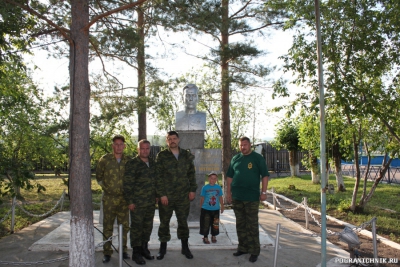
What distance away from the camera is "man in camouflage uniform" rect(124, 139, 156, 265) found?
466 centimetres

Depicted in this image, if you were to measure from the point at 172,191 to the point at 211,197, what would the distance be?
0.78 meters

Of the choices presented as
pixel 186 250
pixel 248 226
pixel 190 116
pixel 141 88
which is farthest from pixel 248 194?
pixel 141 88

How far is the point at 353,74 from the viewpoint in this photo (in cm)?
731

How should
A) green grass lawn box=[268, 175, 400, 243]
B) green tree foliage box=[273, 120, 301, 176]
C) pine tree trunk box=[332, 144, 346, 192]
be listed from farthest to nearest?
green tree foliage box=[273, 120, 301, 176] → pine tree trunk box=[332, 144, 346, 192] → green grass lawn box=[268, 175, 400, 243]

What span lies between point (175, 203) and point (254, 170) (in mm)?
1255

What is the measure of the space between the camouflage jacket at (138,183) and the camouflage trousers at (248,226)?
130 cm

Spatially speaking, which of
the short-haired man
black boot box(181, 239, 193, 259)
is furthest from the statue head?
black boot box(181, 239, 193, 259)

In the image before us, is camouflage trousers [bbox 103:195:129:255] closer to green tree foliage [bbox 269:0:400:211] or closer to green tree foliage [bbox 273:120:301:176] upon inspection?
green tree foliage [bbox 269:0:400:211]

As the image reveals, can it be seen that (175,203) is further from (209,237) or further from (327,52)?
(327,52)

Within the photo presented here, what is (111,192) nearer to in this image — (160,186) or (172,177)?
(160,186)

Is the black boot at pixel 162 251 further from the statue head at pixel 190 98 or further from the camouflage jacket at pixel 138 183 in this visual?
the statue head at pixel 190 98

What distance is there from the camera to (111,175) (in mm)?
4793

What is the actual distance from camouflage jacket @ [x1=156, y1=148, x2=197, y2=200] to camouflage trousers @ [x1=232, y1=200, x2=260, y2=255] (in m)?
0.79

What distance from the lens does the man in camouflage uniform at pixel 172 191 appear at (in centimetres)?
488
